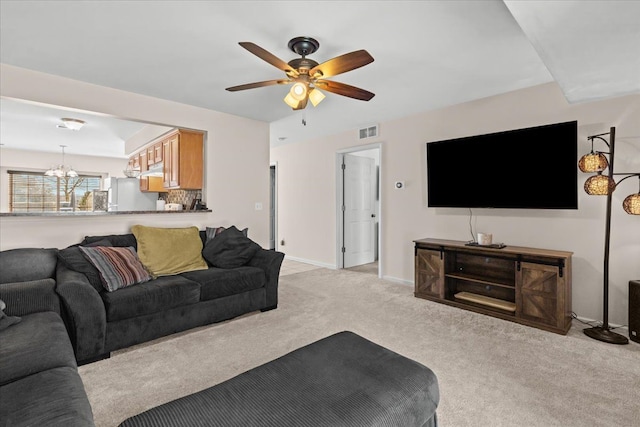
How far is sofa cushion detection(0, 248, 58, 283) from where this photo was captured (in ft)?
8.40

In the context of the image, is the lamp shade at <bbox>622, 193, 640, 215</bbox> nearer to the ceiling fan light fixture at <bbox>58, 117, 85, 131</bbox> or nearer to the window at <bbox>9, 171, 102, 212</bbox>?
the ceiling fan light fixture at <bbox>58, 117, 85, 131</bbox>

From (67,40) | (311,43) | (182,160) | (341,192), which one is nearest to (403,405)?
(311,43)

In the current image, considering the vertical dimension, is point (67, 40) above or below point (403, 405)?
above

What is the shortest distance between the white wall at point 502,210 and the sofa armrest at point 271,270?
2006 mm

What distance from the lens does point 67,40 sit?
7.86ft

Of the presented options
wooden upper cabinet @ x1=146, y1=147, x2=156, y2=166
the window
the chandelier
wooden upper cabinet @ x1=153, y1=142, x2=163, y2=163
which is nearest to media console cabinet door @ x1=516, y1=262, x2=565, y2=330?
wooden upper cabinet @ x1=153, y1=142, x2=163, y2=163

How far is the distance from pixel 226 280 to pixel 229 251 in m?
0.44

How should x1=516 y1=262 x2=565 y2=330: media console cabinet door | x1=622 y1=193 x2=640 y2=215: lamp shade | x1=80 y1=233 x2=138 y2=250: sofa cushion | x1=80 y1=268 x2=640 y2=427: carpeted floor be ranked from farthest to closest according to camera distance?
1. x1=80 y1=233 x2=138 y2=250: sofa cushion
2. x1=516 y1=262 x2=565 y2=330: media console cabinet door
3. x1=622 y1=193 x2=640 y2=215: lamp shade
4. x1=80 y1=268 x2=640 y2=427: carpeted floor

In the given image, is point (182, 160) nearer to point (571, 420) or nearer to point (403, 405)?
point (403, 405)

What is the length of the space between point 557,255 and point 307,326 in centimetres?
242

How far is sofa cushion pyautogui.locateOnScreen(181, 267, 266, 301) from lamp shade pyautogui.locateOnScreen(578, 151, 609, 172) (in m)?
3.22

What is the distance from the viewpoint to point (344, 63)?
2.16 meters

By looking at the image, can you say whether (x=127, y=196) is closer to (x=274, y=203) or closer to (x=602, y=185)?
(x=274, y=203)

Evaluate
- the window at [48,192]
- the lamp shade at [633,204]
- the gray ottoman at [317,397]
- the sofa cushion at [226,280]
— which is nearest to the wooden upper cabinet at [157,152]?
the sofa cushion at [226,280]
